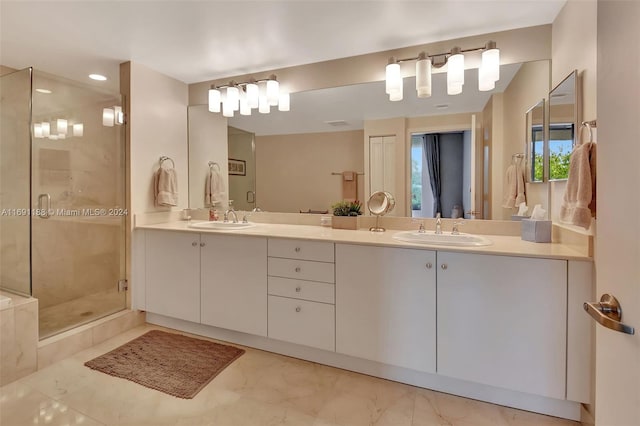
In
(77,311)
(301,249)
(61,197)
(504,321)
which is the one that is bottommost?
(77,311)

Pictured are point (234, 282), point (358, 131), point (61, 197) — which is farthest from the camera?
point (61, 197)

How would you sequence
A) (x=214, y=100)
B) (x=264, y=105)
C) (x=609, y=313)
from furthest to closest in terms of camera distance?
(x=214, y=100) → (x=264, y=105) → (x=609, y=313)

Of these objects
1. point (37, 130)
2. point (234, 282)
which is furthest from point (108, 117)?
point (234, 282)

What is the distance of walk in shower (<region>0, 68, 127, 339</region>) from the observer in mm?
2320

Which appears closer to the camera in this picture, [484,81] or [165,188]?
[484,81]

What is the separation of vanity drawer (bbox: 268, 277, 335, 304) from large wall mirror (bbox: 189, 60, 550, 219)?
78cm

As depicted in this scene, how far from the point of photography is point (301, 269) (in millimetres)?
2020

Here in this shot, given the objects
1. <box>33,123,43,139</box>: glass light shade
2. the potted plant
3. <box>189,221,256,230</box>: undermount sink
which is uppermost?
<box>33,123,43,139</box>: glass light shade

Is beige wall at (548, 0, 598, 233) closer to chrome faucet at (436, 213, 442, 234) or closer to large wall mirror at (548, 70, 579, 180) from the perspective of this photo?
large wall mirror at (548, 70, 579, 180)

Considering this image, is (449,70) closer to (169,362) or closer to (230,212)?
(230,212)

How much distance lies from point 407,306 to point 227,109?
2.19 metres

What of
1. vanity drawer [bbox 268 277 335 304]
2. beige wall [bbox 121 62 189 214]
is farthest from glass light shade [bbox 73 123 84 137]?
vanity drawer [bbox 268 277 335 304]

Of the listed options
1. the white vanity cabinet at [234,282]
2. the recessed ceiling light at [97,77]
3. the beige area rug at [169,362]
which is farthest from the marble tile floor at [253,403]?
the recessed ceiling light at [97,77]

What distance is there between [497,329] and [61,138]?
130 inches
